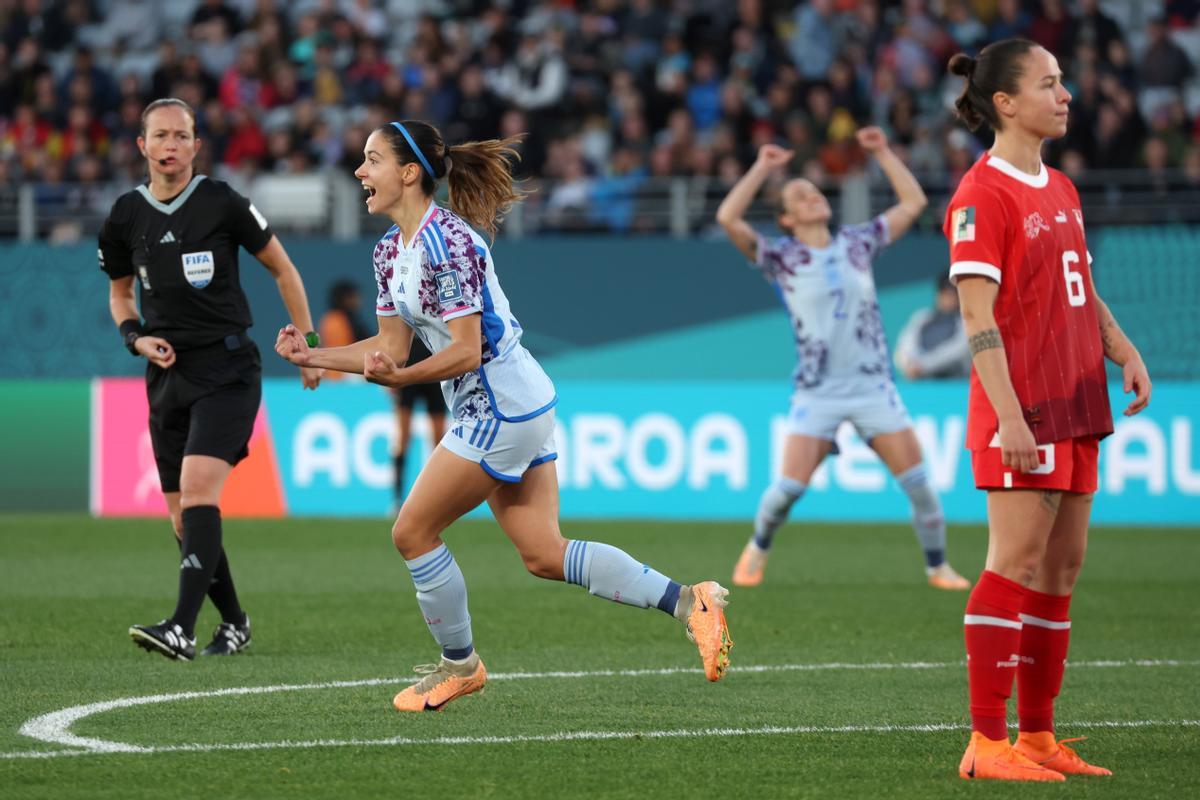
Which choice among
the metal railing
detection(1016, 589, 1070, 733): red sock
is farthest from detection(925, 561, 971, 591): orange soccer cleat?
the metal railing

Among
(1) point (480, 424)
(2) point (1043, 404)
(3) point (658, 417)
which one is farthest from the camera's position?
(3) point (658, 417)

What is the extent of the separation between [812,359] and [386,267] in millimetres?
5567

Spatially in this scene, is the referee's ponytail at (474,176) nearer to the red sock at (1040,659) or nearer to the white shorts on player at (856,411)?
the red sock at (1040,659)

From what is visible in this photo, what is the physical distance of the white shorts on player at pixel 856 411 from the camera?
457 inches

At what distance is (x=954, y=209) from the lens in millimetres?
5527

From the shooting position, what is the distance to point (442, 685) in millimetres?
6789

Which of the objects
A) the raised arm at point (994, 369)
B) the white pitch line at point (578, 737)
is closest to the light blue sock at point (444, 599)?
the white pitch line at point (578, 737)

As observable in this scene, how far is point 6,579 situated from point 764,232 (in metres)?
9.65

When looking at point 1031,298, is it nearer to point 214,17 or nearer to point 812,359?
point 812,359

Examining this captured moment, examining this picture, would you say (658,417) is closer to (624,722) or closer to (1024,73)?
(624,722)

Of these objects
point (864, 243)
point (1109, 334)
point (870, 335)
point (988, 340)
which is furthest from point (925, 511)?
point (988, 340)

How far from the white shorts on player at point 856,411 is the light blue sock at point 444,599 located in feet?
17.2

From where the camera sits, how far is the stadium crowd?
65.7ft

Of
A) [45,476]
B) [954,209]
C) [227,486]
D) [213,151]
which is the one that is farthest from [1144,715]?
[213,151]
